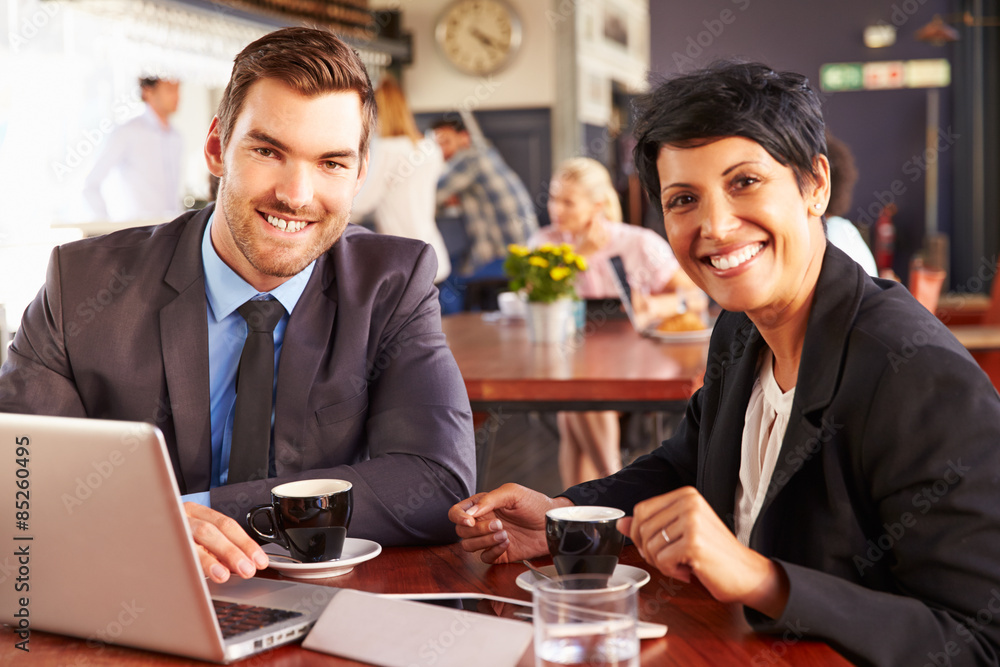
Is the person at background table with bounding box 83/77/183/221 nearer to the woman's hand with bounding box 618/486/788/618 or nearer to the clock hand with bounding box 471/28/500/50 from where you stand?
the clock hand with bounding box 471/28/500/50

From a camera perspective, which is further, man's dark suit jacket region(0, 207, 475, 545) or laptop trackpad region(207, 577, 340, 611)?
man's dark suit jacket region(0, 207, 475, 545)

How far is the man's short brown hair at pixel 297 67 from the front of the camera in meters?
1.53

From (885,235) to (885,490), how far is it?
6345 mm

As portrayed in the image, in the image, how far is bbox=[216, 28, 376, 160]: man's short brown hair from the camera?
1.53 meters

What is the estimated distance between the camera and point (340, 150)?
156cm

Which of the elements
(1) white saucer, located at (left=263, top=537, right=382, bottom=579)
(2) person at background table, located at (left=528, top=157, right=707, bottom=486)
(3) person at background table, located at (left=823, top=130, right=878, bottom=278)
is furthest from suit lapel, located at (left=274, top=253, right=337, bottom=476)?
(2) person at background table, located at (left=528, top=157, right=707, bottom=486)

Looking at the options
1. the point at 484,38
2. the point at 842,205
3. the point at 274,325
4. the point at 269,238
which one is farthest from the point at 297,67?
the point at 484,38

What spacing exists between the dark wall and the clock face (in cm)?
225

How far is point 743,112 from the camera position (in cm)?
113

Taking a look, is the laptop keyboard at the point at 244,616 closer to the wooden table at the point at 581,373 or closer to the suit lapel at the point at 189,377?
the suit lapel at the point at 189,377

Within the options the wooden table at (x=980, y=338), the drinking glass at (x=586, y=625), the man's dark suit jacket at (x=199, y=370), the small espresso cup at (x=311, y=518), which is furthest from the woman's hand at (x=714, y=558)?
the wooden table at (x=980, y=338)

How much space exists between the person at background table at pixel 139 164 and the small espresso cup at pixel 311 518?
4486 mm

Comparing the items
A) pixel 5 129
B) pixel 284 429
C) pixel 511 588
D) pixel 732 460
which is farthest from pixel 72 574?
pixel 5 129

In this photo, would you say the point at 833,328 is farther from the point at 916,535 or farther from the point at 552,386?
the point at 552,386
